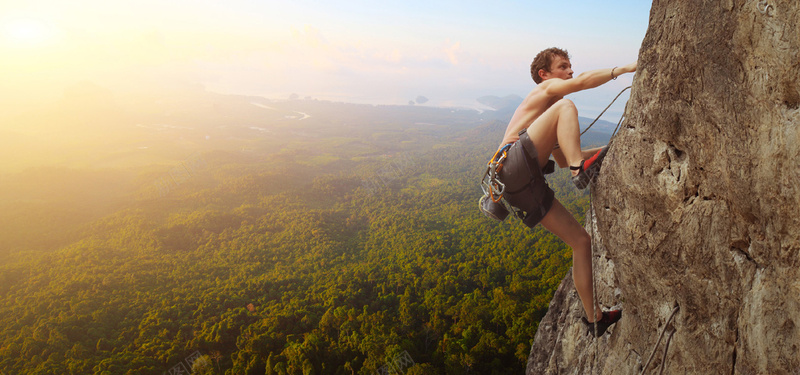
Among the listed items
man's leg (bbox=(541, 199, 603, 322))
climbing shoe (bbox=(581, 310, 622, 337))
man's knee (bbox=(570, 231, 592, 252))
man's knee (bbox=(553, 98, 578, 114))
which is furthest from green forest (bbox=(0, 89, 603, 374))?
man's knee (bbox=(553, 98, 578, 114))

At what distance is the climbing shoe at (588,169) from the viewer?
3823 millimetres

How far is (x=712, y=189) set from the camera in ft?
9.67

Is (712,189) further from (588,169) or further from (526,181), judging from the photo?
(526,181)

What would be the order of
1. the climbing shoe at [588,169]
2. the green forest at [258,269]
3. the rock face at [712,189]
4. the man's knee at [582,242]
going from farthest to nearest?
1. the green forest at [258,269]
2. the man's knee at [582,242]
3. the climbing shoe at [588,169]
4. the rock face at [712,189]

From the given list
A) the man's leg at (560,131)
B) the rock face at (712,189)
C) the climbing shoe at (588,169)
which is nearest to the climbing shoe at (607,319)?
the rock face at (712,189)

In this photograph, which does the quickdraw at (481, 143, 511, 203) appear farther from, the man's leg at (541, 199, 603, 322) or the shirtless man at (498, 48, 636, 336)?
the man's leg at (541, 199, 603, 322)

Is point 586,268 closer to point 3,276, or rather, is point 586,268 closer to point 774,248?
point 774,248

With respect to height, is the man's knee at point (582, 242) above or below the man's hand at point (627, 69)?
below

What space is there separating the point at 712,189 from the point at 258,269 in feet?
149

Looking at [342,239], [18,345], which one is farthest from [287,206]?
[18,345]

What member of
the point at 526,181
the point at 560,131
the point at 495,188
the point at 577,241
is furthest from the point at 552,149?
the point at 577,241

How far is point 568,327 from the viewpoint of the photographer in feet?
23.7

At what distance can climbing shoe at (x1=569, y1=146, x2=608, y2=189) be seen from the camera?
12.5ft

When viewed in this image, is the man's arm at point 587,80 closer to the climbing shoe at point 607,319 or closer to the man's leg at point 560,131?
the man's leg at point 560,131
